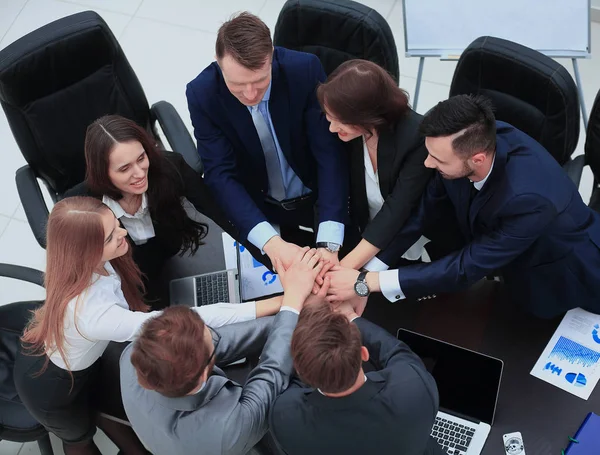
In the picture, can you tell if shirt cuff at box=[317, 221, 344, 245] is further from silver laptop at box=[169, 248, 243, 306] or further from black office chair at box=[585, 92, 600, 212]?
black office chair at box=[585, 92, 600, 212]

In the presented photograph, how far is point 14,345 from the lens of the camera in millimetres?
2594

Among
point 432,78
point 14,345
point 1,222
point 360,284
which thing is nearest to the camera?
point 360,284

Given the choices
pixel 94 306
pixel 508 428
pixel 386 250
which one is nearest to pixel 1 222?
pixel 94 306

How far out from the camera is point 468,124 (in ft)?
6.57

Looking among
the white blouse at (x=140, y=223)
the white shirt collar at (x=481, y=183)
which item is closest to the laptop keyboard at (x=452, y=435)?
the white shirt collar at (x=481, y=183)

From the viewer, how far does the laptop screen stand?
208cm

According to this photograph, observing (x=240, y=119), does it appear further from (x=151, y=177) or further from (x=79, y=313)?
(x=79, y=313)

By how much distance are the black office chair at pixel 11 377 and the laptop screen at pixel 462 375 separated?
4.64 ft

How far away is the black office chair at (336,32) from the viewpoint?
2697 millimetres

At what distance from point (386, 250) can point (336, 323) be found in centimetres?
78

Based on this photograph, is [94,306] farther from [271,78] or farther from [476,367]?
[476,367]

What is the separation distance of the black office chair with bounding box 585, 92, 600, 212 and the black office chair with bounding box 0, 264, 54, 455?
7.17ft

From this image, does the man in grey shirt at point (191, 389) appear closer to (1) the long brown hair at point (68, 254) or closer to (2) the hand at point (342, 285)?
(1) the long brown hair at point (68, 254)

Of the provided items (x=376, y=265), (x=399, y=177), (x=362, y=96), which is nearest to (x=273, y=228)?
(x=376, y=265)
